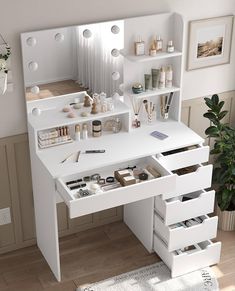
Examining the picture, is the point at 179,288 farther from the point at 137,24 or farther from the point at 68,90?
the point at 137,24

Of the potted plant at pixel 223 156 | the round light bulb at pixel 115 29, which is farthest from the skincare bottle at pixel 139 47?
the potted plant at pixel 223 156

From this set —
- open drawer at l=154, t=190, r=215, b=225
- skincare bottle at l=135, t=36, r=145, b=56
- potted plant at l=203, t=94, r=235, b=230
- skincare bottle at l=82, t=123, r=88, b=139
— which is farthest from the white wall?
open drawer at l=154, t=190, r=215, b=225

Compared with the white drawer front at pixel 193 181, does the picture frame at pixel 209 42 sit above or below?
above

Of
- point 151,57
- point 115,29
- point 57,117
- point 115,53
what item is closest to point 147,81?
point 151,57

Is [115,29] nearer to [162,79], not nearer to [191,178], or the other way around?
[162,79]

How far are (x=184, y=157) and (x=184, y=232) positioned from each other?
1.58 feet

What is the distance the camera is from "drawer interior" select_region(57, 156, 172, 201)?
3.38 metres

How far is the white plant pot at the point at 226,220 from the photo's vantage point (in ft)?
13.8

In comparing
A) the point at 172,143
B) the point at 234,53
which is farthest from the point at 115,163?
the point at 234,53

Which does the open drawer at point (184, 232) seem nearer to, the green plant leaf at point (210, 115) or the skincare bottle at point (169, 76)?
the green plant leaf at point (210, 115)

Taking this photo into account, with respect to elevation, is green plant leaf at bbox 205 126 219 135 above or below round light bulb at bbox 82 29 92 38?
below

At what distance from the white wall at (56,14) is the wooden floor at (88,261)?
0.94 meters

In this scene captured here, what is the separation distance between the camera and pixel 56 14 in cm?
343

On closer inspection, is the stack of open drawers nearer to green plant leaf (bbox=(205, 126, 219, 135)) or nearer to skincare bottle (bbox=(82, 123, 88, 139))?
green plant leaf (bbox=(205, 126, 219, 135))
